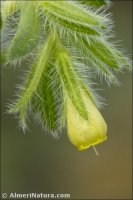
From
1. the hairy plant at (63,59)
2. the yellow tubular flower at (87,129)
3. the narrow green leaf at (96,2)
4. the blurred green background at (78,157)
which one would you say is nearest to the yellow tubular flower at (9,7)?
the hairy plant at (63,59)

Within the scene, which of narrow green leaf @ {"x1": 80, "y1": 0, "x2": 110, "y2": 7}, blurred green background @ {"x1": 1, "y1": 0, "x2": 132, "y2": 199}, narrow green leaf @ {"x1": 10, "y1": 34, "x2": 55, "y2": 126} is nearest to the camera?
narrow green leaf @ {"x1": 10, "y1": 34, "x2": 55, "y2": 126}

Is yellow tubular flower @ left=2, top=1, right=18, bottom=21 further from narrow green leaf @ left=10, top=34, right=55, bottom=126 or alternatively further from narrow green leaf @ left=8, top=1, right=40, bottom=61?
narrow green leaf @ left=10, top=34, right=55, bottom=126

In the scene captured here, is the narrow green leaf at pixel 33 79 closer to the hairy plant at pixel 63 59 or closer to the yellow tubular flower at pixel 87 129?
the hairy plant at pixel 63 59

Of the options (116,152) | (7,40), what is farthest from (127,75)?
(7,40)

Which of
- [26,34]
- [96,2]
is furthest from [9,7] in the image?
[96,2]

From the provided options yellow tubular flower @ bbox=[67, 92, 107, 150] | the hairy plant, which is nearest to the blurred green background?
the hairy plant

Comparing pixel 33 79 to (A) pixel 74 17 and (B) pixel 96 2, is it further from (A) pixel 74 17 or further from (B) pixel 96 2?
(B) pixel 96 2
